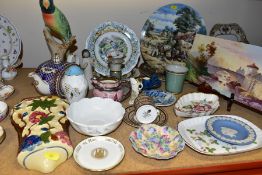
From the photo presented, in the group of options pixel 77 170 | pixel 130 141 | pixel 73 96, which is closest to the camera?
pixel 77 170

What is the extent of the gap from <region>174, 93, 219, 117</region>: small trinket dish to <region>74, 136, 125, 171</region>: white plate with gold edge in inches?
11.1

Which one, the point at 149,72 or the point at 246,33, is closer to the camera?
the point at 149,72

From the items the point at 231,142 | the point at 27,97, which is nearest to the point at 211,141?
the point at 231,142

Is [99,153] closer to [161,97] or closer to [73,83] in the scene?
[73,83]

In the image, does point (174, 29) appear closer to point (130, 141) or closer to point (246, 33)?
point (246, 33)

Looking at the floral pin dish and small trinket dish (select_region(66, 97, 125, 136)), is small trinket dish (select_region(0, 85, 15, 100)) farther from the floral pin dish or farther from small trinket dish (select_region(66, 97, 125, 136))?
the floral pin dish

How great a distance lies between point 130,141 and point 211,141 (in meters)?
0.24

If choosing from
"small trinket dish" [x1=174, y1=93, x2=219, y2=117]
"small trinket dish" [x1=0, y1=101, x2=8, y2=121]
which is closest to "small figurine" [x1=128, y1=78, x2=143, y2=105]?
"small trinket dish" [x1=174, y1=93, x2=219, y2=117]

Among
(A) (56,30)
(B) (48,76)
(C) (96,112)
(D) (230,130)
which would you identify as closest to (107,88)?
(C) (96,112)

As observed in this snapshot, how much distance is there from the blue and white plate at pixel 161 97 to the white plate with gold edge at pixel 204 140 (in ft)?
0.46

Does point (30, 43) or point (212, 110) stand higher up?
point (30, 43)

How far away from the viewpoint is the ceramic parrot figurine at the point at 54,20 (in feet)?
3.06

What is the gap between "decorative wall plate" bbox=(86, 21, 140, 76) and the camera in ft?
3.50

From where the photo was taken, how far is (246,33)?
1.34 metres
